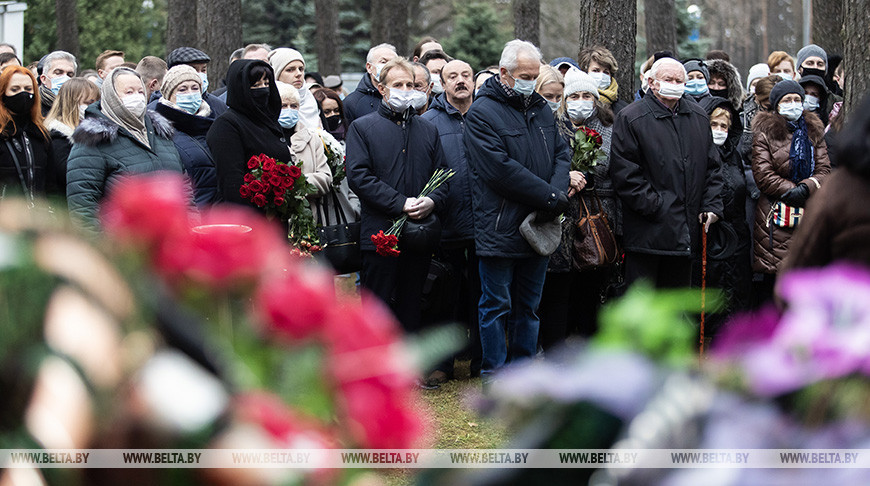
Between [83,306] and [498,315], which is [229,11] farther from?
[83,306]

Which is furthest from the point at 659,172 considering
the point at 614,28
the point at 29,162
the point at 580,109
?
the point at 29,162

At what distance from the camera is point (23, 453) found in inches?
45.0

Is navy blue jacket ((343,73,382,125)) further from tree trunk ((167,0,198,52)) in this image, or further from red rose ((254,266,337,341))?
tree trunk ((167,0,198,52))

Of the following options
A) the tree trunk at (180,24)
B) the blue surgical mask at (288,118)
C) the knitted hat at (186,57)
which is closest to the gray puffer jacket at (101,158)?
the blue surgical mask at (288,118)

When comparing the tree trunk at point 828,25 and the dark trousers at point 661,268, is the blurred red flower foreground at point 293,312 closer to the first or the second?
the dark trousers at point 661,268

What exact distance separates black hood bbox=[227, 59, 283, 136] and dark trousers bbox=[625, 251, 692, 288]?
2.64 m

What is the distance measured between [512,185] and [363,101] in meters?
2.77

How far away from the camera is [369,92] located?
29.7 feet

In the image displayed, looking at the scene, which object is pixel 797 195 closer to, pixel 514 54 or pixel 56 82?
pixel 514 54

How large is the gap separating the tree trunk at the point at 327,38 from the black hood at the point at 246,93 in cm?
1398

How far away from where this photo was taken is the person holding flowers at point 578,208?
24.6 feet

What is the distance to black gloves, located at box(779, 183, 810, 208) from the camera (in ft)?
26.3

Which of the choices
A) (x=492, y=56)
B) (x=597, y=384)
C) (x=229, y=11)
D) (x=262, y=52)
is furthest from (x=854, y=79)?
(x=492, y=56)

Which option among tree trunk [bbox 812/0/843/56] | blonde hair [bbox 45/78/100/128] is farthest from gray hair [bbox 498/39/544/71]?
tree trunk [bbox 812/0/843/56]
